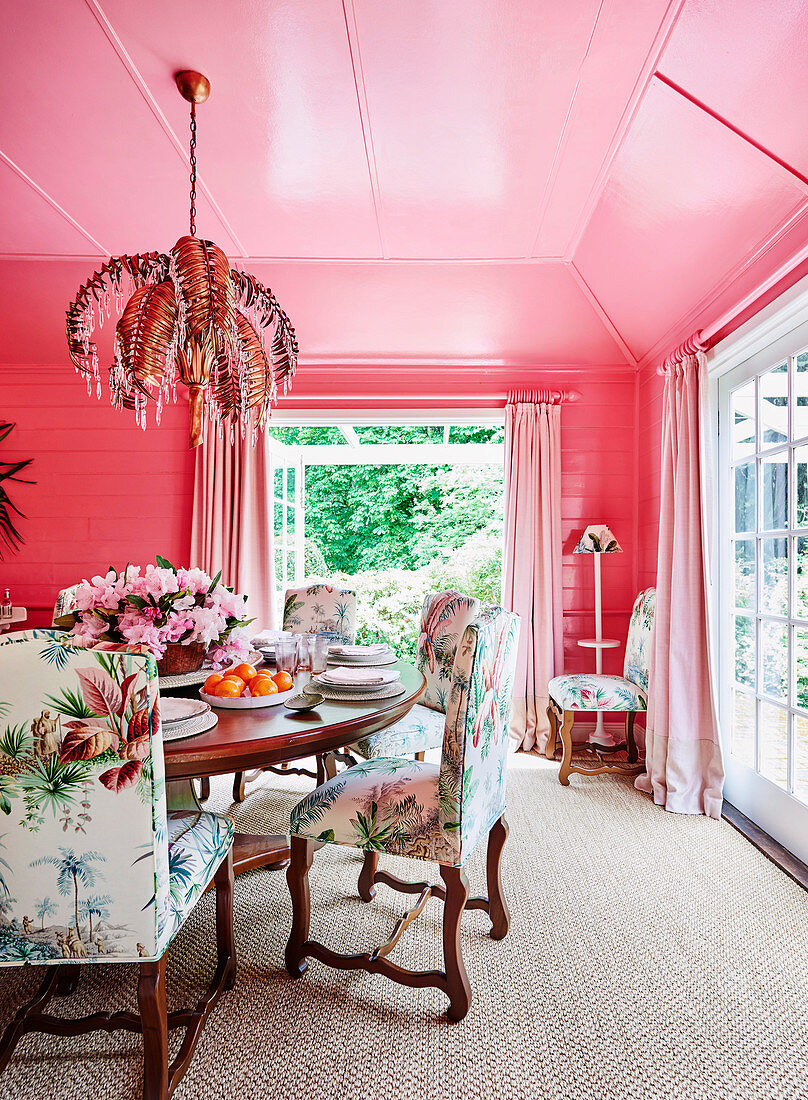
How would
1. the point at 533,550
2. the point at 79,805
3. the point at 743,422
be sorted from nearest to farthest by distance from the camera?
the point at 79,805 → the point at 743,422 → the point at 533,550

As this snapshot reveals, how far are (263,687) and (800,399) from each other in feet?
7.75

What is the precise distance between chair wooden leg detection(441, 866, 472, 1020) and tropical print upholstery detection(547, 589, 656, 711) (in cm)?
174

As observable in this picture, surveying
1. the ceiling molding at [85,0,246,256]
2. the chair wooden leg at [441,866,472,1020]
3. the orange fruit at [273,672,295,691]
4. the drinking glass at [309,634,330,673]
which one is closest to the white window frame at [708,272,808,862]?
the chair wooden leg at [441,866,472,1020]

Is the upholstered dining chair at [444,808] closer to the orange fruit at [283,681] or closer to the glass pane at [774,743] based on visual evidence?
the orange fruit at [283,681]

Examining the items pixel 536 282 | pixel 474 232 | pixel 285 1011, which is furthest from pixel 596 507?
pixel 285 1011

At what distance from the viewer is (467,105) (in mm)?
2168

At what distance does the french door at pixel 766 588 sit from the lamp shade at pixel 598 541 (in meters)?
0.67

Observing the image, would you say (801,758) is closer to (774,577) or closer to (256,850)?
(774,577)

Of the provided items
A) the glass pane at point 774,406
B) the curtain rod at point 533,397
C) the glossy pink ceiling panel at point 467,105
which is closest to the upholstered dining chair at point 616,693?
the glass pane at point 774,406

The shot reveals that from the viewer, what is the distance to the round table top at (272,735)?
1386 millimetres

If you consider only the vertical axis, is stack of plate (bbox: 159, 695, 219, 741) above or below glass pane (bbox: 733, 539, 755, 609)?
below

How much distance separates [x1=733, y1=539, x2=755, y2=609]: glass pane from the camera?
2871 millimetres

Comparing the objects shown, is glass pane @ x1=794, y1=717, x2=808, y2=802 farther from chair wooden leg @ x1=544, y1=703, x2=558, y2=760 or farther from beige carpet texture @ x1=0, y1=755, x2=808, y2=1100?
chair wooden leg @ x1=544, y1=703, x2=558, y2=760

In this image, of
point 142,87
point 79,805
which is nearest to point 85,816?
point 79,805
